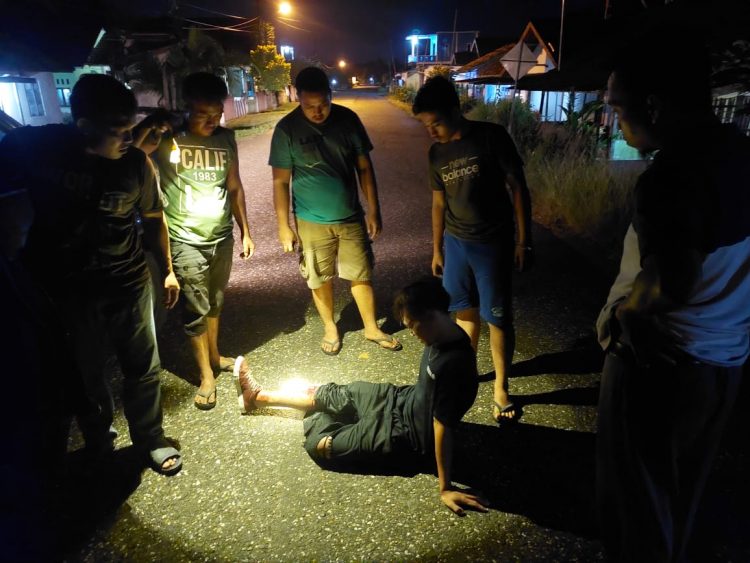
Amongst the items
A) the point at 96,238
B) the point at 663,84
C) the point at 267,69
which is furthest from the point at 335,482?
the point at 267,69

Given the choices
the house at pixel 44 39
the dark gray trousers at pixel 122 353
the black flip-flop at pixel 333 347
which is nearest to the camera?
the dark gray trousers at pixel 122 353

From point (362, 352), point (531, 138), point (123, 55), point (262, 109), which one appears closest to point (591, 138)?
point (531, 138)

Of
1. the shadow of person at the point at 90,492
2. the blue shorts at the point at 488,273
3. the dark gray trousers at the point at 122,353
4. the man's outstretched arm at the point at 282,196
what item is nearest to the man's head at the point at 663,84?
the blue shorts at the point at 488,273

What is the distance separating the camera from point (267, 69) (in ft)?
135

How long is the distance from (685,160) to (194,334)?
115 inches

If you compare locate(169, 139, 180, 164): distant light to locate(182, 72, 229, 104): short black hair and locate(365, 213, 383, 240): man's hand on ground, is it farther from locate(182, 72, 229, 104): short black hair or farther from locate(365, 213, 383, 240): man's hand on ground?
locate(365, 213, 383, 240): man's hand on ground

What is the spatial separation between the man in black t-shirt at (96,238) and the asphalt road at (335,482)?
319mm

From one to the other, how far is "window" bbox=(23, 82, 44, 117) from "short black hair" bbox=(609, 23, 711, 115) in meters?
23.2

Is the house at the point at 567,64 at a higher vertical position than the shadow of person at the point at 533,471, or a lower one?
higher

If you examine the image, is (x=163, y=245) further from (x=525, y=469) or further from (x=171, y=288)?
(x=525, y=469)

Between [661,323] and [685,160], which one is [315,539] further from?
[685,160]

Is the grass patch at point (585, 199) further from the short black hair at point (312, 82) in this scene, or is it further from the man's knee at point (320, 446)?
the man's knee at point (320, 446)

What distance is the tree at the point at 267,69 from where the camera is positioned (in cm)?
4106

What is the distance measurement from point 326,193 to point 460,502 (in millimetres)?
Result: 2369
